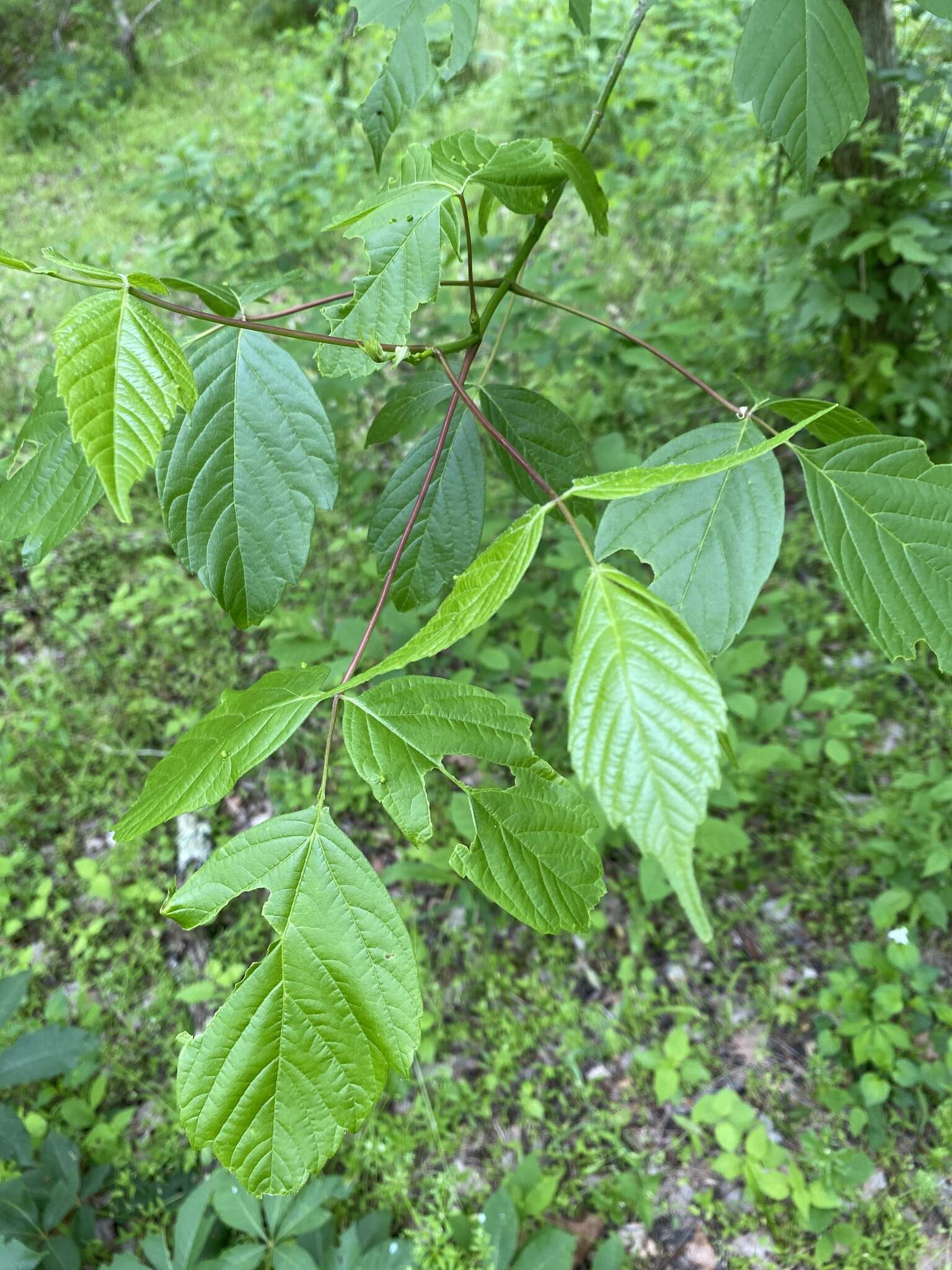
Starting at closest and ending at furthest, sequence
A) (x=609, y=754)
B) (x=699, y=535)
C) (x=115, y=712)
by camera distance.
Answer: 1. (x=609, y=754)
2. (x=699, y=535)
3. (x=115, y=712)

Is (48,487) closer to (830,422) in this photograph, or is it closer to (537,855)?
(537,855)

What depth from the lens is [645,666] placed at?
0.58 meters

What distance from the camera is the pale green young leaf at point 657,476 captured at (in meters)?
0.58

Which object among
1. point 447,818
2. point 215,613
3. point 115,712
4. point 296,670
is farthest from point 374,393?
point 296,670

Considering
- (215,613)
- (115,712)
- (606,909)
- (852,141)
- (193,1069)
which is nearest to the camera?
(193,1069)

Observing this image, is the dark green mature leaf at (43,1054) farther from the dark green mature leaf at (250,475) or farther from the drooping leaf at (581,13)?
the drooping leaf at (581,13)

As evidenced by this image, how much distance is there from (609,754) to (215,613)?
10.1 ft

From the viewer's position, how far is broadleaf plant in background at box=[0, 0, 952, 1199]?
0.61 meters

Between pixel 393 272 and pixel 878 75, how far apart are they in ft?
→ 8.78

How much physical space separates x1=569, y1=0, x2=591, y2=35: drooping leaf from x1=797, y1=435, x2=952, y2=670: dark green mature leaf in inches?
29.2

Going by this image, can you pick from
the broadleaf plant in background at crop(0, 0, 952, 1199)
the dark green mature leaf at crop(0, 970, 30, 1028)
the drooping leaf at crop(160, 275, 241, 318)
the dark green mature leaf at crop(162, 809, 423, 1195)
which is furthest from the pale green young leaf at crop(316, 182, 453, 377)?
the dark green mature leaf at crop(0, 970, 30, 1028)

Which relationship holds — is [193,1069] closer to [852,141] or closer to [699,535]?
[699,535]

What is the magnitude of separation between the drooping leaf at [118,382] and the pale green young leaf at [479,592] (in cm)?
25

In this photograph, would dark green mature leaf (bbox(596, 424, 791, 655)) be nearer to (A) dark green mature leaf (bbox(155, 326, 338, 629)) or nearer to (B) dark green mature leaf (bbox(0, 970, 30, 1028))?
(A) dark green mature leaf (bbox(155, 326, 338, 629))
